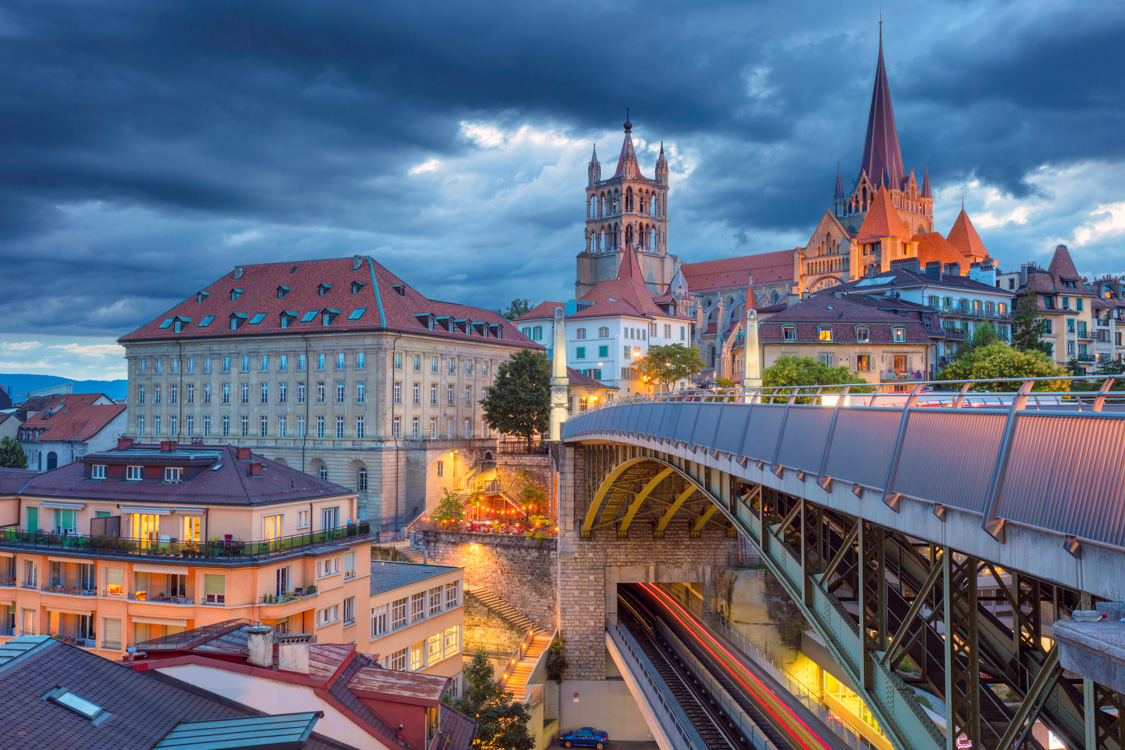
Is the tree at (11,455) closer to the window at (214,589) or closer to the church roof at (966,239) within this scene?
the window at (214,589)

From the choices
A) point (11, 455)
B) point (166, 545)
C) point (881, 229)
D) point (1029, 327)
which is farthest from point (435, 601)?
point (881, 229)

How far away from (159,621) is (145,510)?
5.01 m

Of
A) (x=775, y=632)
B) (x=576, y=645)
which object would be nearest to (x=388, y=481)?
(x=576, y=645)

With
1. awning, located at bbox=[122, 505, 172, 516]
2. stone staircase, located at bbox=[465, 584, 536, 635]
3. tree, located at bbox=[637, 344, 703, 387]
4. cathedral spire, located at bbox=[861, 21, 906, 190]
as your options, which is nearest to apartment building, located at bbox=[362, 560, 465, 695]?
stone staircase, located at bbox=[465, 584, 536, 635]

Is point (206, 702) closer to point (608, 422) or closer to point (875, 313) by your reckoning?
point (608, 422)

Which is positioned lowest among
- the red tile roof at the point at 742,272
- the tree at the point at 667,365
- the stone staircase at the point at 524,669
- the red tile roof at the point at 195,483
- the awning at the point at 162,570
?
the stone staircase at the point at 524,669

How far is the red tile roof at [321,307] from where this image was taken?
267ft

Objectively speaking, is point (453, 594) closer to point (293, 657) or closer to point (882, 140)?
Result: point (293, 657)

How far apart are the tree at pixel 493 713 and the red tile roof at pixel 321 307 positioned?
40978 millimetres

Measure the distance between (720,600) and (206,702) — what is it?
37.2 meters

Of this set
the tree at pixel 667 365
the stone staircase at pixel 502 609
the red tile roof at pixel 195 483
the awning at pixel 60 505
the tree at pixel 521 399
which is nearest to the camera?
the red tile roof at pixel 195 483

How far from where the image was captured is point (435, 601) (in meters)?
49.1

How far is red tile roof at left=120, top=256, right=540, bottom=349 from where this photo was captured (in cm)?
8138

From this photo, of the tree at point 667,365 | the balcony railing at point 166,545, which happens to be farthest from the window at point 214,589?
the tree at point 667,365
